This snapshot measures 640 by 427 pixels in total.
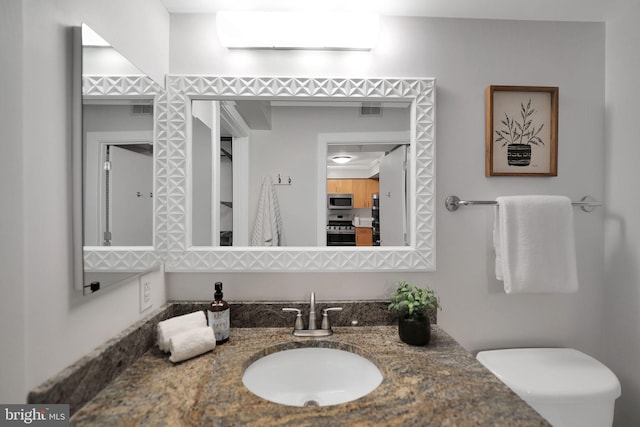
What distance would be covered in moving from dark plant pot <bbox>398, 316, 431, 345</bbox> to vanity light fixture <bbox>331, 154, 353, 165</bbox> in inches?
25.2

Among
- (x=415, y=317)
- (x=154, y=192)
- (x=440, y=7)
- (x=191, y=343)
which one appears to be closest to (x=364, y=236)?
(x=415, y=317)

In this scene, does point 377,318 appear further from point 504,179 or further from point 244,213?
point 504,179

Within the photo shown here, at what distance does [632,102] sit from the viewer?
1.25m

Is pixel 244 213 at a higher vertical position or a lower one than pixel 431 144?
lower

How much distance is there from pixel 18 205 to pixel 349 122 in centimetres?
104

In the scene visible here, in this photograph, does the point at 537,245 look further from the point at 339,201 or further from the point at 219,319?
the point at 219,319

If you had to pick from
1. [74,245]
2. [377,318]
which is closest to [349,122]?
[377,318]

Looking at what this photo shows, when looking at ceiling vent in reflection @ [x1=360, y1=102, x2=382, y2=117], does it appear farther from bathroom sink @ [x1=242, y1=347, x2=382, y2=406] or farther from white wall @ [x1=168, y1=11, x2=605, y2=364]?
bathroom sink @ [x1=242, y1=347, x2=382, y2=406]

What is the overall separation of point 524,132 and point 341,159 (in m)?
0.78

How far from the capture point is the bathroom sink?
1.00 meters

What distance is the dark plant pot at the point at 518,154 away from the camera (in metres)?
1.32

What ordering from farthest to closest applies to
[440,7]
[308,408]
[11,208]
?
[440,7] → [308,408] → [11,208]

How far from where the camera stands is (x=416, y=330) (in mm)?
1069

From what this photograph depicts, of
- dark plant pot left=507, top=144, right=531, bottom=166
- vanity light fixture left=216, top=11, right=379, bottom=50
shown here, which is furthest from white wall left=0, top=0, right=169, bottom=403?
dark plant pot left=507, top=144, right=531, bottom=166
